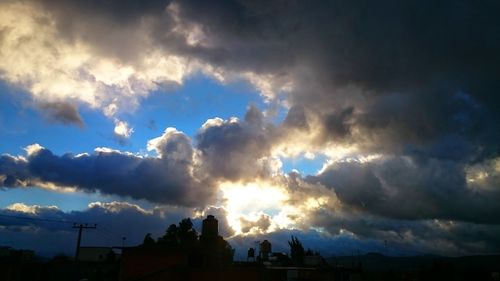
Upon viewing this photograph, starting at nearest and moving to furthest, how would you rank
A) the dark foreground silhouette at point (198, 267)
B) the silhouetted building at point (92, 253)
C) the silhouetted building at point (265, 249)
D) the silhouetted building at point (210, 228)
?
the dark foreground silhouette at point (198, 267) < the silhouetted building at point (210, 228) < the silhouetted building at point (265, 249) < the silhouetted building at point (92, 253)

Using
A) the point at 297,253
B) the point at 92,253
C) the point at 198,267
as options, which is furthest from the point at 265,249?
Answer: the point at 92,253

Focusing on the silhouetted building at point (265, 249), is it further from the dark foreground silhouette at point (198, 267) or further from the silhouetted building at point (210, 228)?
the silhouetted building at point (210, 228)

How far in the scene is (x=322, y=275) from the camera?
151ft

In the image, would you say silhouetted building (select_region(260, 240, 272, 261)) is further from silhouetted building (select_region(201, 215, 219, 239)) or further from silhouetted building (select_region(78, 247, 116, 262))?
silhouetted building (select_region(78, 247, 116, 262))

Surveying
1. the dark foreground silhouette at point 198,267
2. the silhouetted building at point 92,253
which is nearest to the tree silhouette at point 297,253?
the dark foreground silhouette at point 198,267

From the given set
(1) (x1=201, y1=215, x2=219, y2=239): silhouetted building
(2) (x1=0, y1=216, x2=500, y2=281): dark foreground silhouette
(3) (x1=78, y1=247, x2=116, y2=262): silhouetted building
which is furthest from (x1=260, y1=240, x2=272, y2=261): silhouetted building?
(3) (x1=78, y1=247, x2=116, y2=262): silhouetted building

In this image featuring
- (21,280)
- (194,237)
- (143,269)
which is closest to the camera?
(143,269)

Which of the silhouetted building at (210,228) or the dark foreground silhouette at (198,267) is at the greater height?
the silhouetted building at (210,228)

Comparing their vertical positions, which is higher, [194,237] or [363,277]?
[194,237]

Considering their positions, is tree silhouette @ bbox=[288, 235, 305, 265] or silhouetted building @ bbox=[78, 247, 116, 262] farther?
silhouetted building @ bbox=[78, 247, 116, 262]

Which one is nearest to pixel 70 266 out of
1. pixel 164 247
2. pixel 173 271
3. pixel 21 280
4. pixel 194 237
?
pixel 21 280

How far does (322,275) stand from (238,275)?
587 inches

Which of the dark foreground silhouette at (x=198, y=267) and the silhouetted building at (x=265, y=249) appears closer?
the dark foreground silhouette at (x=198, y=267)

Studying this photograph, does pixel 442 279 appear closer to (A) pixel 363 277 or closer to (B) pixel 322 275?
(A) pixel 363 277
